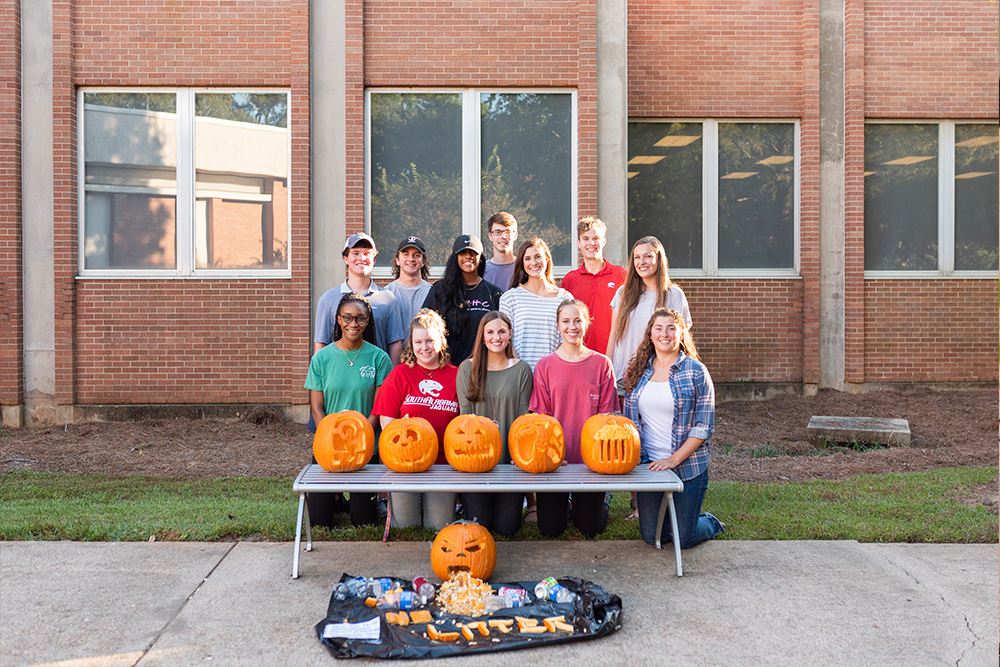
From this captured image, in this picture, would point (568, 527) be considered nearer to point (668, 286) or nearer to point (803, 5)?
point (668, 286)

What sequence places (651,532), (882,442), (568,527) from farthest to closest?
(882,442) → (568,527) → (651,532)

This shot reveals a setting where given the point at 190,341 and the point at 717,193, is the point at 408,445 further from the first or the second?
the point at 717,193

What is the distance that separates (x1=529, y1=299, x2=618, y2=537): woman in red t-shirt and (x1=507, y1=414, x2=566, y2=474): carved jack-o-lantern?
275mm

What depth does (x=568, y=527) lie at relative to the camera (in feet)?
16.8

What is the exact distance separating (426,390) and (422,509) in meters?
0.83

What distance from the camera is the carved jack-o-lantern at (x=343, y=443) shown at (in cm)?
446

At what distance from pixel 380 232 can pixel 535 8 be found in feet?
10.8

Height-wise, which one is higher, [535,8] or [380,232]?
[535,8]

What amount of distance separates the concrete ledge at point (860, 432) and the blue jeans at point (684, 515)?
3714 millimetres

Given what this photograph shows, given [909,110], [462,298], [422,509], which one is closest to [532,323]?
[462,298]

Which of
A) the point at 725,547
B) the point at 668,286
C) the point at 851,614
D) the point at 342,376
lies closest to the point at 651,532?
the point at 725,547

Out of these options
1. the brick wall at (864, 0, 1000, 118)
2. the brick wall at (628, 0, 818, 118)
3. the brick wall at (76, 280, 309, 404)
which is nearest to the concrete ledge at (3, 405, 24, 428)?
the brick wall at (76, 280, 309, 404)

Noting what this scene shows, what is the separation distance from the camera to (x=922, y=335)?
34.5 ft

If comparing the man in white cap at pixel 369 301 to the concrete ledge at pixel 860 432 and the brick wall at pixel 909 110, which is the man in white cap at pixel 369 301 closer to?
the concrete ledge at pixel 860 432
